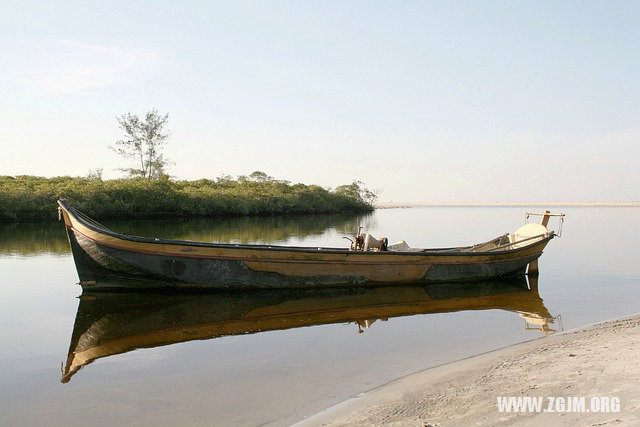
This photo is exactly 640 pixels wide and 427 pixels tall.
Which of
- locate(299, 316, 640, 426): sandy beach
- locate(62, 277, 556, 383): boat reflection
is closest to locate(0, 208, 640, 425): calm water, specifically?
locate(62, 277, 556, 383): boat reflection

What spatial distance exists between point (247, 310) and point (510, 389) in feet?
20.3

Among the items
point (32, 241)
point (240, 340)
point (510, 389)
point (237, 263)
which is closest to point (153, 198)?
point (32, 241)

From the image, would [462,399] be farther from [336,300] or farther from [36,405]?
[336,300]

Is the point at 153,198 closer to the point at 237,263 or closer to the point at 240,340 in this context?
the point at 237,263

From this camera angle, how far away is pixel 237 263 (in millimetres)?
11297

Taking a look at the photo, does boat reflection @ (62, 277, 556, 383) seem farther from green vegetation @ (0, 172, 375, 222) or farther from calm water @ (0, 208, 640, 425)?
green vegetation @ (0, 172, 375, 222)

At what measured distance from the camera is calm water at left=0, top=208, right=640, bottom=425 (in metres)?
5.44

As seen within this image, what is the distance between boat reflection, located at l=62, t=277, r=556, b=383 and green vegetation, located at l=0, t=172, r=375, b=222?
28120mm

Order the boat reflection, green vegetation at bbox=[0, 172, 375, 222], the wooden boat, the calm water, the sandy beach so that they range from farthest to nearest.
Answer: green vegetation at bbox=[0, 172, 375, 222] → the wooden boat → the boat reflection → the calm water → the sandy beach

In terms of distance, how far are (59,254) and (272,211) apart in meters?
35.1

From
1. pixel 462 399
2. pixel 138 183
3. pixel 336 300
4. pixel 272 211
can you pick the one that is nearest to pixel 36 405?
pixel 462 399

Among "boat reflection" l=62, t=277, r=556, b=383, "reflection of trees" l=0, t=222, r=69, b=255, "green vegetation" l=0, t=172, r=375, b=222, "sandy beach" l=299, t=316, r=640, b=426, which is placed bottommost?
"boat reflection" l=62, t=277, r=556, b=383

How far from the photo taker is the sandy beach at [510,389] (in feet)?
13.4

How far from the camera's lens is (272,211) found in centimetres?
5294
